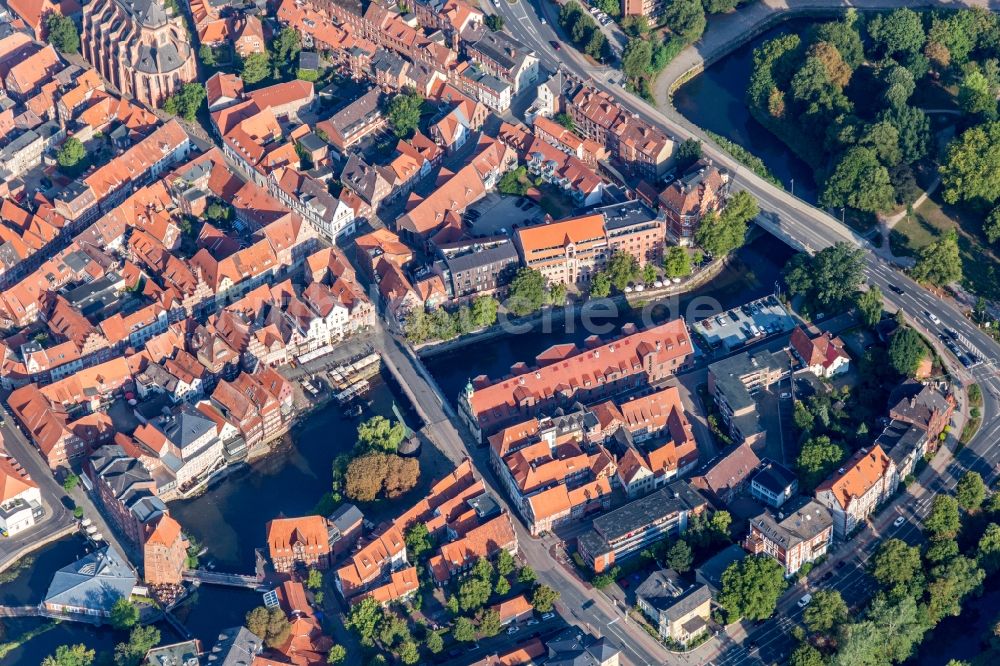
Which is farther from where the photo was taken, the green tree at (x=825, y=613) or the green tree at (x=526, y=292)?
the green tree at (x=526, y=292)

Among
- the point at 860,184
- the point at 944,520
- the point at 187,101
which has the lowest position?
the point at 944,520

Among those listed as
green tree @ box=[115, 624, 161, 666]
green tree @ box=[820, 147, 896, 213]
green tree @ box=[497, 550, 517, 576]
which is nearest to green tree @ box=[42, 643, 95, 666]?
green tree @ box=[115, 624, 161, 666]

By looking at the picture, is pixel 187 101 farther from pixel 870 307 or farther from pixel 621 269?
pixel 870 307

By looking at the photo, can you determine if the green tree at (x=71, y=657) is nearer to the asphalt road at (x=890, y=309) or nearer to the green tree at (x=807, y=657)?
the asphalt road at (x=890, y=309)

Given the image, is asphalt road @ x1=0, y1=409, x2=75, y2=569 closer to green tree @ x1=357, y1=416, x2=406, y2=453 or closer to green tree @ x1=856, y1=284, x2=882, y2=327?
green tree @ x1=357, y1=416, x2=406, y2=453

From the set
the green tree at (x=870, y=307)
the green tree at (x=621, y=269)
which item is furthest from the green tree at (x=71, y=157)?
the green tree at (x=870, y=307)

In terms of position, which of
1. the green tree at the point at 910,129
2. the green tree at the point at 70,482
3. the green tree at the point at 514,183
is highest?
the green tree at the point at 910,129

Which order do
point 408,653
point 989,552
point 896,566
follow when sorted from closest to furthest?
point 408,653 < point 896,566 < point 989,552

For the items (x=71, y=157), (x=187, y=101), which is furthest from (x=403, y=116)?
(x=71, y=157)
